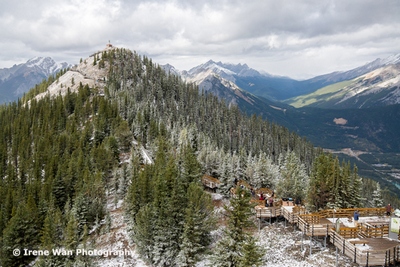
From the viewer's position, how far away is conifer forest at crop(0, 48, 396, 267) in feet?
141

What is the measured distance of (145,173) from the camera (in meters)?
58.2

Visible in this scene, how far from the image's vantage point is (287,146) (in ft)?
555

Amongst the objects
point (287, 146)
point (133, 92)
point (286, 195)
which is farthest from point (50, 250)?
point (287, 146)

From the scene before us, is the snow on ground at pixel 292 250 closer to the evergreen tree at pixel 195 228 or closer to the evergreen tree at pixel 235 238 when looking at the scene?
the evergreen tree at pixel 235 238

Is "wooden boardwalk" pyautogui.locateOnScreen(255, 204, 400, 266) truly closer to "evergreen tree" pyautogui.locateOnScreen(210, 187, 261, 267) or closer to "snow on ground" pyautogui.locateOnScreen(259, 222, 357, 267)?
"snow on ground" pyautogui.locateOnScreen(259, 222, 357, 267)

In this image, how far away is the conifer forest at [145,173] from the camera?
42875mm

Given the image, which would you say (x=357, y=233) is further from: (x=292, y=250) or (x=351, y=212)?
(x=351, y=212)

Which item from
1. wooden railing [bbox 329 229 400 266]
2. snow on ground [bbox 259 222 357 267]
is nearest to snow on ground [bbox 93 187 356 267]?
snow on ground [bbox 259 222 357 267]

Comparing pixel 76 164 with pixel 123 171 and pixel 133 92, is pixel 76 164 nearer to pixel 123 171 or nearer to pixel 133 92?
pixel 123 171

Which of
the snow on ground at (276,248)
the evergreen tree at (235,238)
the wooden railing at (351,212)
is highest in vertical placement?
the evergreen tree at (235,238)

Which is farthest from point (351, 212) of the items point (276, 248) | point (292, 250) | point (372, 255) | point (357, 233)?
point (372, 255)

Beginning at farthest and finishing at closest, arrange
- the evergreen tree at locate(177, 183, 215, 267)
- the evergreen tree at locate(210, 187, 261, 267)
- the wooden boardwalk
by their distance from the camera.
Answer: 1. the evergreen tree at locate(177, 183, 215, 267)
2. the evergreen tree at locate(210, 187, 261, 267)
3. the wooden boardwalk

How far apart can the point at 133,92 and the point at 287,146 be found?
91.2 m

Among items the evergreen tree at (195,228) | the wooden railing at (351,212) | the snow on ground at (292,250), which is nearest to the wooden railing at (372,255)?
the snow on ground at (292,250)
